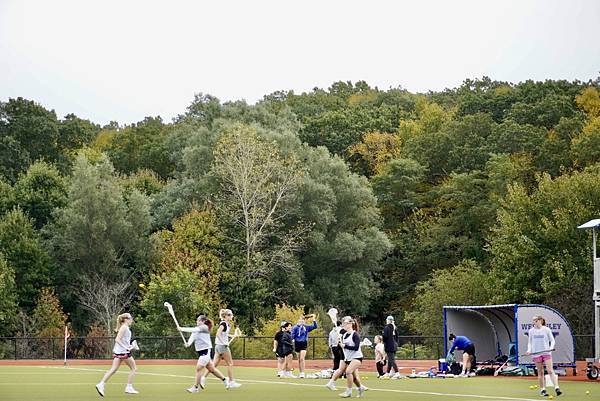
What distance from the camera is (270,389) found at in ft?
99.9

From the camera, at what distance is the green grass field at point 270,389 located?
26.7 metres

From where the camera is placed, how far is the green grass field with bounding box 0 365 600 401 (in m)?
26.7

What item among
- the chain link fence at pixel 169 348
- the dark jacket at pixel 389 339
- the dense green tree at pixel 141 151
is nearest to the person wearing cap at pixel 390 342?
the dark jacket at pixel 389 339

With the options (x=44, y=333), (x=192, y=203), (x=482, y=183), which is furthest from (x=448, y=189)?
(x=44, y=333)

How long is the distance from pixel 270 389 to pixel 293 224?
49.8m

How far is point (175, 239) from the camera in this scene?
251 feet

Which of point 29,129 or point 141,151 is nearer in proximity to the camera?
point 29,129

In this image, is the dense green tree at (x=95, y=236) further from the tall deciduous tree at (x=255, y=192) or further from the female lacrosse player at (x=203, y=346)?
the female lacrosse player at (x=203, y=346)

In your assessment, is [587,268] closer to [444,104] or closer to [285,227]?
[285,227]

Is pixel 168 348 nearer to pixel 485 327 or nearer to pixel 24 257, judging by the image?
pixel 24 257

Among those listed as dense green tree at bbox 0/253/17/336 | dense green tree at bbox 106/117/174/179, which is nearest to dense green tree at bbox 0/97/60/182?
dense green tree at bbox 106/117/174/179

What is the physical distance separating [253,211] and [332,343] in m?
40.7

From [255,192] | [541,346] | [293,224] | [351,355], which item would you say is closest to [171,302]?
[255,192]

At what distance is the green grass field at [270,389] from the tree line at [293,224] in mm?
29929
